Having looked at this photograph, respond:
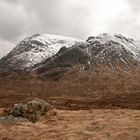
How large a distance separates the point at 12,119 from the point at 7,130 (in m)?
6.03

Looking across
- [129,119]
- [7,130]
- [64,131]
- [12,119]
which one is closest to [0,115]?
[12,119]

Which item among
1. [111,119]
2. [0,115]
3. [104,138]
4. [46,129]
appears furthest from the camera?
[0,115]

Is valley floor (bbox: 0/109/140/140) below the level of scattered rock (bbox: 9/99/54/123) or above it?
below

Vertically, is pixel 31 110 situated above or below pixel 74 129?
above

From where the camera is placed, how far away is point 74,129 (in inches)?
1560

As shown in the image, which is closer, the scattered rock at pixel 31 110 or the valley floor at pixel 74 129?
the valley floor at pixel 74 129

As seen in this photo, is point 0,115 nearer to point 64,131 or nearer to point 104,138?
point 64,131

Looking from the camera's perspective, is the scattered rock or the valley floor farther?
the scattered rock

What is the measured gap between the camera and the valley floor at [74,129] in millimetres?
35194

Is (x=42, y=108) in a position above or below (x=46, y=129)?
above

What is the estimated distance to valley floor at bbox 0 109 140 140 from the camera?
115 feet

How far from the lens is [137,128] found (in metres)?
37.4

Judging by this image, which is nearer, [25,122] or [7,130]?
[7,130]

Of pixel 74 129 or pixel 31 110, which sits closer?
pixel 74 129
